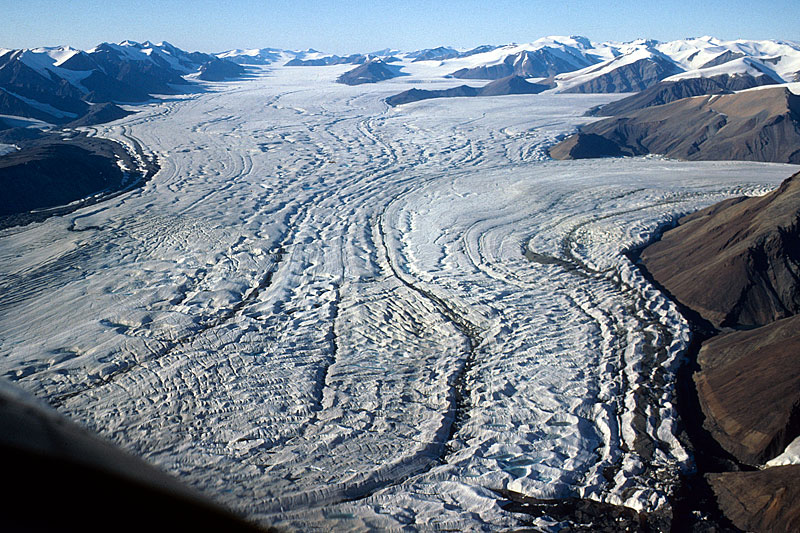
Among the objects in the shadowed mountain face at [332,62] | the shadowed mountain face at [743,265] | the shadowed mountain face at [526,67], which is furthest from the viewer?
the shadowed mountain face at [332,62]

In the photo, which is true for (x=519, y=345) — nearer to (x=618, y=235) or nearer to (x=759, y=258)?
(x=759, y=258)

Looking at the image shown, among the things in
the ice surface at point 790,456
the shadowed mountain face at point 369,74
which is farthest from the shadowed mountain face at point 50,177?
the shadowed mountain face at point 369,74

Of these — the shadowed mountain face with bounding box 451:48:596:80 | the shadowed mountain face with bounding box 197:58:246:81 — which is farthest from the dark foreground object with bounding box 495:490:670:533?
the shadowed mountain face with bounding box 197:58:246:81

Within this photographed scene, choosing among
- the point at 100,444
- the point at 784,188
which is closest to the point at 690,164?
the point at 784,188

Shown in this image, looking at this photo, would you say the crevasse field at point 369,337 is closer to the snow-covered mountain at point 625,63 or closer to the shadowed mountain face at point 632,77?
the snow-covered mountain at point 625,63

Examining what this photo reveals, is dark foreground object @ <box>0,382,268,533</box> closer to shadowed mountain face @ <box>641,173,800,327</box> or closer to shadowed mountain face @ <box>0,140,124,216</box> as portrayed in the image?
shadowed mountain face @ <box>641,173,800,327</box>
